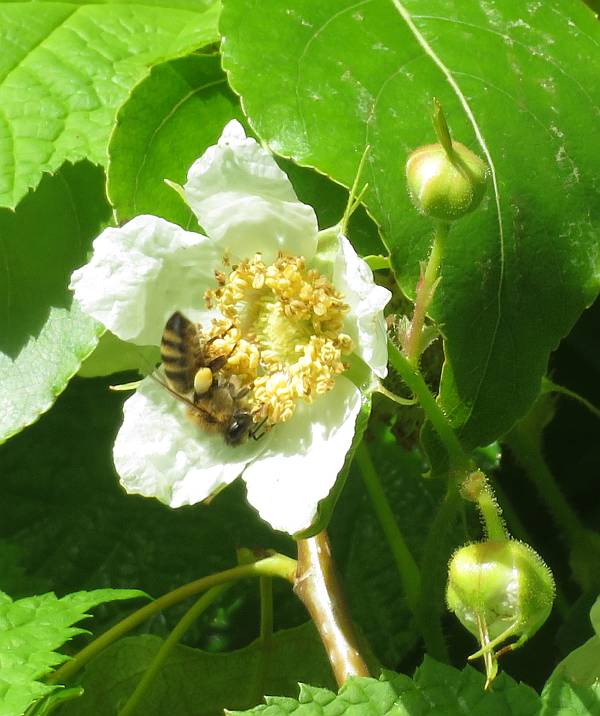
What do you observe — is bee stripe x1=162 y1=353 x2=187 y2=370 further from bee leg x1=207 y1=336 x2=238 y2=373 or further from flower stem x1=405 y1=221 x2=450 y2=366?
flower stem x1=405 y1=221 x2=450 y2=366

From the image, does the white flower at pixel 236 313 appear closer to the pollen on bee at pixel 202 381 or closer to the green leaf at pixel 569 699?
the pollen on bee at pixel 202 381

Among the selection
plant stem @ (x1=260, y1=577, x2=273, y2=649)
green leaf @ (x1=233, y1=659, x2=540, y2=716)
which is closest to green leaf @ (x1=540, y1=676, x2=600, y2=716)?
green leaf @ (x1=233, y1=659, x2=540, y2=716)

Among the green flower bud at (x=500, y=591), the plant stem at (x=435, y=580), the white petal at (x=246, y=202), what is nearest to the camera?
the green flower bud at (x=500, y=591)

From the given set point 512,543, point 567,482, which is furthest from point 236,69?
point 567,482

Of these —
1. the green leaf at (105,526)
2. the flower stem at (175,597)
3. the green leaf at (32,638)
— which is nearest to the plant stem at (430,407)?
the flower stem at (175,597)

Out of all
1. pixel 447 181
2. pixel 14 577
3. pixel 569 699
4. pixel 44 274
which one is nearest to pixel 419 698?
pixel 569 699

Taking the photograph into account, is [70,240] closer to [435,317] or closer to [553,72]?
[435,317]

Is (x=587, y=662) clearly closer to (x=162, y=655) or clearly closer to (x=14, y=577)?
(x=162, y=655)
